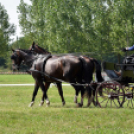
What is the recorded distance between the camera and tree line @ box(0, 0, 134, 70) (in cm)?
4122

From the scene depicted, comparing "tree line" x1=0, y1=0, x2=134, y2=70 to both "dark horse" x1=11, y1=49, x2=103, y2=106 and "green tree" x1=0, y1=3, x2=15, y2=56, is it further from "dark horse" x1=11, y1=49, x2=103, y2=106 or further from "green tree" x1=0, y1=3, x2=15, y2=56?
"dark horse" x1=11, y1=49, x2=103, y2=106

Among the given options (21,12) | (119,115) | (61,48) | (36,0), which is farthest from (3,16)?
(119,115)

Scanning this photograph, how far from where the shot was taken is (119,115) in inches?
354

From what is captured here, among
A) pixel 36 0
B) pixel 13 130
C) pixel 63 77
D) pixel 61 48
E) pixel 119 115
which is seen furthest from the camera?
pixel 36 0

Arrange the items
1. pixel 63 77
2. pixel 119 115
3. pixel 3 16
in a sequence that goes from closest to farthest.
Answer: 1. pixel 119 115
2. pixel 63 77
3. pixel 3 16

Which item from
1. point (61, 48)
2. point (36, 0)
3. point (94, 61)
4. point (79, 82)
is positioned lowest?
point (61, 48)

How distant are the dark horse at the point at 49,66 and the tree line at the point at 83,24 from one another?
29.6 metres

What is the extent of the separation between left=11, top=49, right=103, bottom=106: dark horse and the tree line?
2964 cm

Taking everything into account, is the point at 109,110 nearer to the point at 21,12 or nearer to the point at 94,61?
the point at 94,61

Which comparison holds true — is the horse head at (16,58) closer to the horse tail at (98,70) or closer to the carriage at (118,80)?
the horse tail at (98,70)

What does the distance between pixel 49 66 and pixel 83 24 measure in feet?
112

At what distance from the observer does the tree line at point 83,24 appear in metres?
41.2

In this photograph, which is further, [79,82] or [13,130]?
[79,82]

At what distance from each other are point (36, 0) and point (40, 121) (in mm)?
42905
